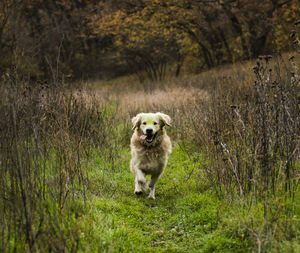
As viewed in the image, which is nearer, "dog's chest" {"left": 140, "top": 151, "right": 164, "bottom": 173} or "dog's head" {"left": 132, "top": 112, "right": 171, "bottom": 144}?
"dog's head" {"left": 132, "top": 112, "right": 171, "bottom": 144}

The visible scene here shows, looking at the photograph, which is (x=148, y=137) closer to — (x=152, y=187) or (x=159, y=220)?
(x=152, y=187)

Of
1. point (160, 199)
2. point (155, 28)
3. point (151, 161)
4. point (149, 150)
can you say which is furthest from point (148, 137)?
point (155, 28)

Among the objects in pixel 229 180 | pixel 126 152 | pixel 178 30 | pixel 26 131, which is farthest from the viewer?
pixel 178 30

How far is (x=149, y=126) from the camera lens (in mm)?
5133

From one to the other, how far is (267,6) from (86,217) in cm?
1840

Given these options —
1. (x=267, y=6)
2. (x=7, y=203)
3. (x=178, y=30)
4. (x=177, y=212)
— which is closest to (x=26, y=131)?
(x=7, y=203)

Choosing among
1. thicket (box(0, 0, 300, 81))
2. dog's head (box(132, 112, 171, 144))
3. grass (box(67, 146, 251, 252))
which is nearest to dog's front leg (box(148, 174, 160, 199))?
grass (box(67, 146, 251, 252))

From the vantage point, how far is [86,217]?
338 centimetres

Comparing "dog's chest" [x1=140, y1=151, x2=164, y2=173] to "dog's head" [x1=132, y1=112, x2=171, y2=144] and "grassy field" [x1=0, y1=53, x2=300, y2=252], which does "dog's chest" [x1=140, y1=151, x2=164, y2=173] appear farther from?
"grassy field" [x1=0, y1=53, x2=300, y2=252]

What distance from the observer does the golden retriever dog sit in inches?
205

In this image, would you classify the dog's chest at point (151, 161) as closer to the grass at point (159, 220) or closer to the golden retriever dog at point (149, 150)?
the golden retriever dog at point (149, 150)

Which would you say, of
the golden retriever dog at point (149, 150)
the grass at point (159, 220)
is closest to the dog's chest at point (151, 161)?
the golden retriever dog at point (149, 150)

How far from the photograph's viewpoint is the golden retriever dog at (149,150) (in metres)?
5.20

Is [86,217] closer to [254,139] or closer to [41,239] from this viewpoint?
[41,239]
